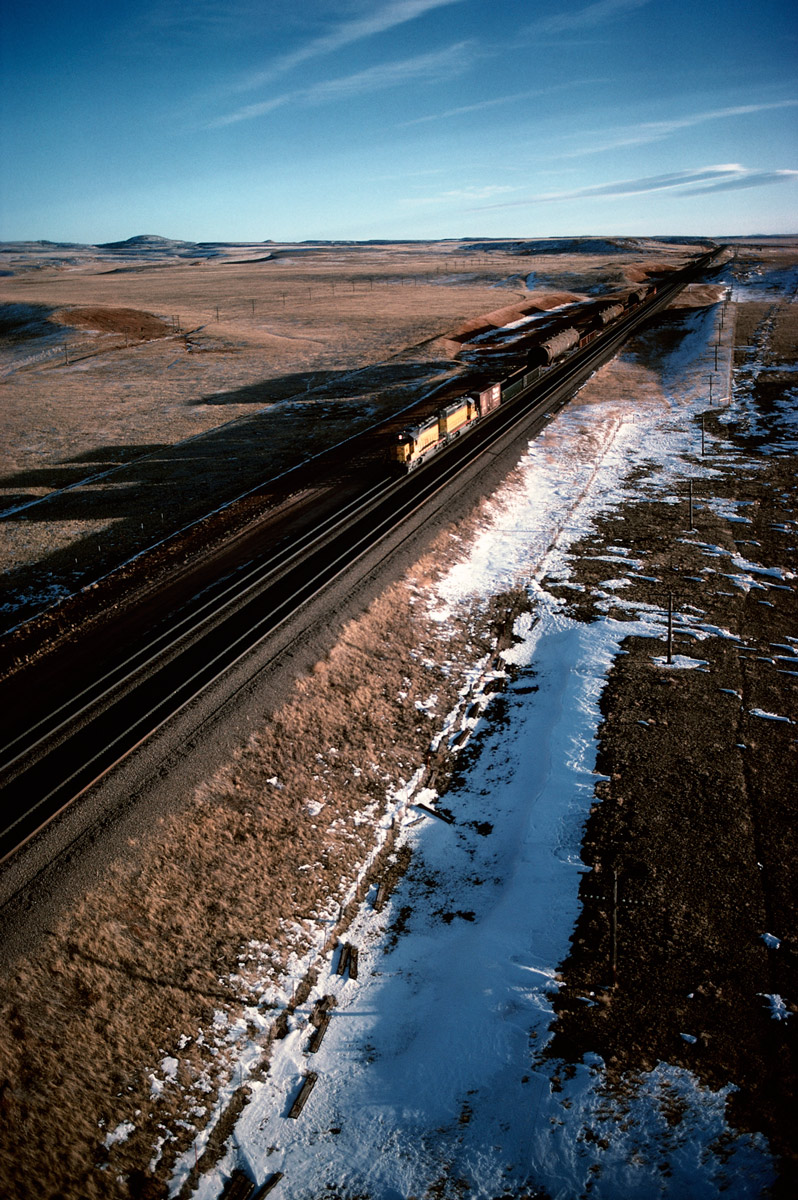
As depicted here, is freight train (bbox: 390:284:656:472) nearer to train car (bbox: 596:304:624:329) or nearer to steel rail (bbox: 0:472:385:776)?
train car (bbox: 596:304:624:329)

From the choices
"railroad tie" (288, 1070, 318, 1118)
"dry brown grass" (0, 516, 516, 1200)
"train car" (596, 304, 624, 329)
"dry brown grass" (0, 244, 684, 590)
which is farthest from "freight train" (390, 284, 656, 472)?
"railroad tie" (288, 1070, 318, 1118)

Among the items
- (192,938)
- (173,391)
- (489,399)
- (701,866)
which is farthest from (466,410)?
(192,938)

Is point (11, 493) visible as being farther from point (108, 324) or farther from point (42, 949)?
point (108, 324)

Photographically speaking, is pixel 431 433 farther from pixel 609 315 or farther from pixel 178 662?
pixel 609 315

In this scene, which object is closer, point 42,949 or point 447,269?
point 42,949

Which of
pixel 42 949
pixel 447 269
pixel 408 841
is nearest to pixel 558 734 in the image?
pixel 408 841
